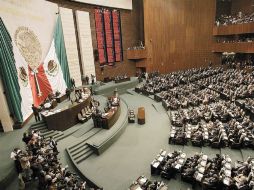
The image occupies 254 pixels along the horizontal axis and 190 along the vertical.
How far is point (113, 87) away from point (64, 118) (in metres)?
8.10

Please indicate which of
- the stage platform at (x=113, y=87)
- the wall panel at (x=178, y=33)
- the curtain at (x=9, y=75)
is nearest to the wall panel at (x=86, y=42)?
the stage platform at (x=113, y=87)

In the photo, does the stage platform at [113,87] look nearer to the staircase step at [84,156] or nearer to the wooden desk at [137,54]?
the wooden desk at [137,54]

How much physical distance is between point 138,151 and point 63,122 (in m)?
3.70

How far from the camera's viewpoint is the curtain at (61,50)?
1455cm

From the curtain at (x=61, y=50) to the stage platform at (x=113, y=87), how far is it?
238 centimetres

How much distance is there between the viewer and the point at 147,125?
11422 mm

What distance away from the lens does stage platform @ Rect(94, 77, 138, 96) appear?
16.8m

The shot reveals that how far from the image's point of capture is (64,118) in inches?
391

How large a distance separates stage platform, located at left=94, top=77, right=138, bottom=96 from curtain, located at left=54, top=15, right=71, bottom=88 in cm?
238

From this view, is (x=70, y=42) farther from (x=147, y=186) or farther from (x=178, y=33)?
(x=147, y=186)

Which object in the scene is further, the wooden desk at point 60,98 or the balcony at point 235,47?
the balcony at point 235,47

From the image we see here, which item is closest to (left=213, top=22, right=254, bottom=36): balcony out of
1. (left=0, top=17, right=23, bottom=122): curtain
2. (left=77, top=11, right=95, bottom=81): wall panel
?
(left=77, top=11, right=95, bottom=81): wall panel

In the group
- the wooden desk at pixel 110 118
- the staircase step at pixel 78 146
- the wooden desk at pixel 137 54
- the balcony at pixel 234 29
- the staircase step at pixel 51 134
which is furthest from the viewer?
the wooden desk at pixel 137 54

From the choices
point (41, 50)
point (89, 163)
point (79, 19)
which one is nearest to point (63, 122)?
point (89, 163)
